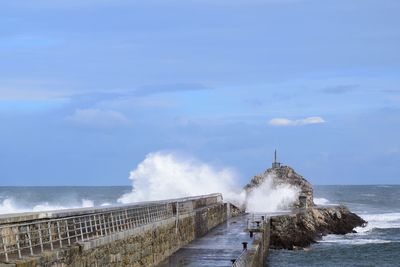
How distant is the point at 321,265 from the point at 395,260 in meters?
4.79

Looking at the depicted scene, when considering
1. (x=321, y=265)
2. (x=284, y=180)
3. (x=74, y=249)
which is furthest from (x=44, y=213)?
(x=284, y=180)

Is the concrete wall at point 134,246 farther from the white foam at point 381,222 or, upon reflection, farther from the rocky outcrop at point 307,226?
the white foam at point 381,222

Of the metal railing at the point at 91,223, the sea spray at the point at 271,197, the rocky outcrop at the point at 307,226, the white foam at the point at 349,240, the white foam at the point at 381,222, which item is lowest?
the white foam at the point at 381,222

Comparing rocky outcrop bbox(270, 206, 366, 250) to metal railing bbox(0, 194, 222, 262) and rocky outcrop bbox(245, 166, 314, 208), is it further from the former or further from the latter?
metal railing bbox(0, 194, 222, 262)

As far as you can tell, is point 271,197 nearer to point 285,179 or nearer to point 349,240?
point 285,179

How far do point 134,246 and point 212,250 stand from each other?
5497 mm

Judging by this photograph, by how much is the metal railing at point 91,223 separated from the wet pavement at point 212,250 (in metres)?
1.35

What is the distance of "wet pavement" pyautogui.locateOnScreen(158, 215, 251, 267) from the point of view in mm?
18875

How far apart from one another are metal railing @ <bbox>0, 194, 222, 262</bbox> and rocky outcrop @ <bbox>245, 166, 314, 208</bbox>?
21970mm

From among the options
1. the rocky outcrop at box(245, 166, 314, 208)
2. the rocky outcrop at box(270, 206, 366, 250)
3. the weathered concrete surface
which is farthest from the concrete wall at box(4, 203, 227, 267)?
the rocky outcrop at box(245, 166, 314, 208)

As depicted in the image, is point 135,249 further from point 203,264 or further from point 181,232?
point 181,232

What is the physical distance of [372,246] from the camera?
37.0m

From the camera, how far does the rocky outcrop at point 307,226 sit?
35938 mm

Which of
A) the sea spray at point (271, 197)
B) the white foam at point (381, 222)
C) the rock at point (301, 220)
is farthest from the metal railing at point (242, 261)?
the white foam at point (381, 222)
